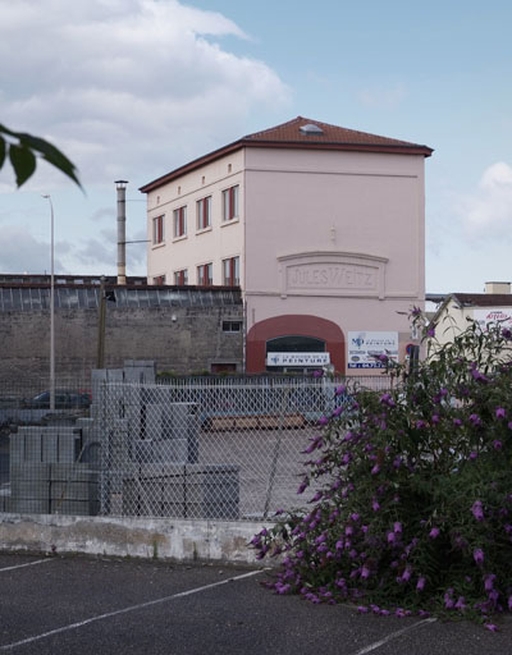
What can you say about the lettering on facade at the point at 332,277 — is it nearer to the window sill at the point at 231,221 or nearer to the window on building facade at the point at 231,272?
the window on building facade at the point at 231,272

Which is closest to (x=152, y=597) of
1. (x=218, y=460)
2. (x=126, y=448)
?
(x=126, y=448)

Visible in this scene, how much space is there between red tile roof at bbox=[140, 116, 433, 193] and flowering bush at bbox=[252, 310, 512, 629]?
155ft

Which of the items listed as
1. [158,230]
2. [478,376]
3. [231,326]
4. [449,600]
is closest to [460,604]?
[449,600]

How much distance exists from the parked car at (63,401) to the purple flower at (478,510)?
31.5 m

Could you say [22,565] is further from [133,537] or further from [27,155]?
[27,155]

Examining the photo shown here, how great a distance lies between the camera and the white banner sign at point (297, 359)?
55.6 metres

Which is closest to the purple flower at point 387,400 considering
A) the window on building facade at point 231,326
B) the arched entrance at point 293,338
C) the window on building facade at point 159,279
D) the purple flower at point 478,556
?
the purple flower at point 478,556

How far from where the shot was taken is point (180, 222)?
64.5 metres

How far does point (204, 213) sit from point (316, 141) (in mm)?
7811

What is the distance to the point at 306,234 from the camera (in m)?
56.8

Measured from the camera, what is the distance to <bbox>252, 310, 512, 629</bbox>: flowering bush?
897cm

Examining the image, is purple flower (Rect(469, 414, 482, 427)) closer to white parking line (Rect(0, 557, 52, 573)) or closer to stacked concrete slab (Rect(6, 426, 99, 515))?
stacked concrete slab (Rect(6, 426, 99, 515))

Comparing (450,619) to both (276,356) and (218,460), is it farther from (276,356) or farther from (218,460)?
(276,356)

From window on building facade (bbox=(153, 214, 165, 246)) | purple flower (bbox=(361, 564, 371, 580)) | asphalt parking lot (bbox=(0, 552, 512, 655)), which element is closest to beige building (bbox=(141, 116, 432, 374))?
window on building facade (bbox=(153, 214, 165, 246))
